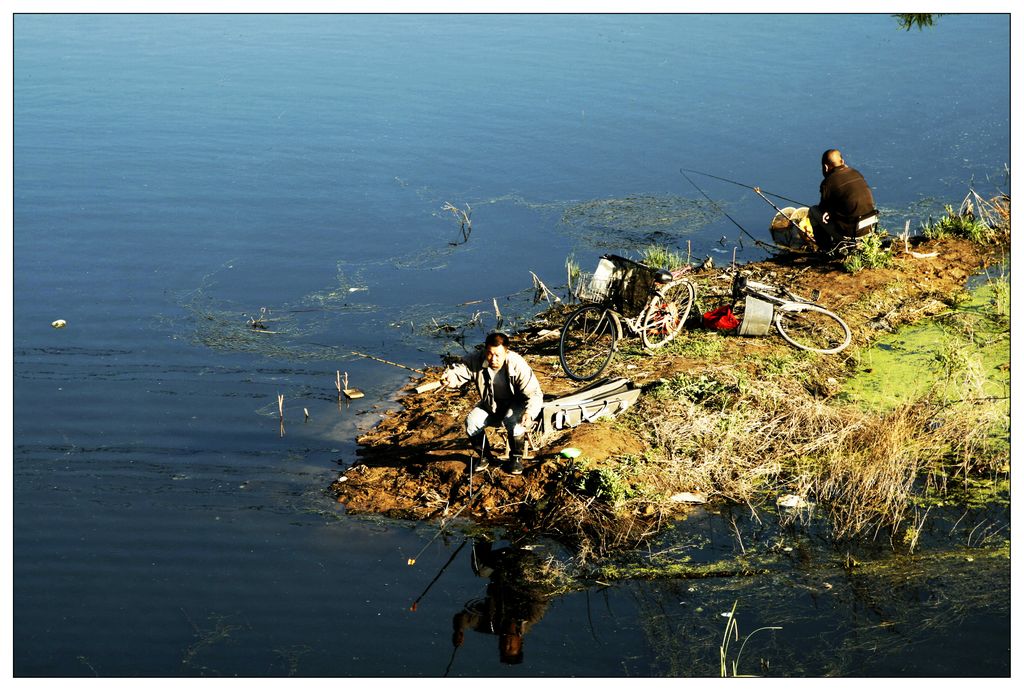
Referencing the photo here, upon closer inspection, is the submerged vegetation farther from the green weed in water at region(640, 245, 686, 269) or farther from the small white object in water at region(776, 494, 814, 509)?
the green weed in water at region(640, 245, 686, 269)

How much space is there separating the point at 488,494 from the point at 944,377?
4.71m

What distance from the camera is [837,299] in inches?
495

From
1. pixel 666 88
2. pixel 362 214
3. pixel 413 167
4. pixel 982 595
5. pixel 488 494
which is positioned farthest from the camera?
pixel 666 88

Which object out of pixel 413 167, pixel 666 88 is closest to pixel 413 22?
pixel 666 88

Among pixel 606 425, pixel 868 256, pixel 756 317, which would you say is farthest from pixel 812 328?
pixel 606 425

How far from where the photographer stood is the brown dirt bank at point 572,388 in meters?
9.23

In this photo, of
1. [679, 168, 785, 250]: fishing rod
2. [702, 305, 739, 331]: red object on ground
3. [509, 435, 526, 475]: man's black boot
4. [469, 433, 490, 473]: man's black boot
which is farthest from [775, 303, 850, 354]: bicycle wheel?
[469, 433, 490, 473]: man's black boot

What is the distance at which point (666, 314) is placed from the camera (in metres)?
11.4

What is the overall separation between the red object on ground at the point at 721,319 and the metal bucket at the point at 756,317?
14 cm

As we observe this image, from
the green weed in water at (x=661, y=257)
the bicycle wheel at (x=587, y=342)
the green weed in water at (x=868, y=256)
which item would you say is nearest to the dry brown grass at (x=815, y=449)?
the bicycle wheel at (x=587, y=342)

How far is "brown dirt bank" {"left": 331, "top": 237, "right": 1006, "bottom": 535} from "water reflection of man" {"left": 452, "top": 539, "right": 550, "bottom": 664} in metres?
0.41

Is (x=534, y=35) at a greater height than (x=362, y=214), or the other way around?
(x=534, y=35)

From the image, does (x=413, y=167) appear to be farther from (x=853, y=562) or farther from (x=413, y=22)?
(x=853, y=562)

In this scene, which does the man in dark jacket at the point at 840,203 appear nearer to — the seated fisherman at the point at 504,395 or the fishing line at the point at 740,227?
the fishing line at the point at 740,227
